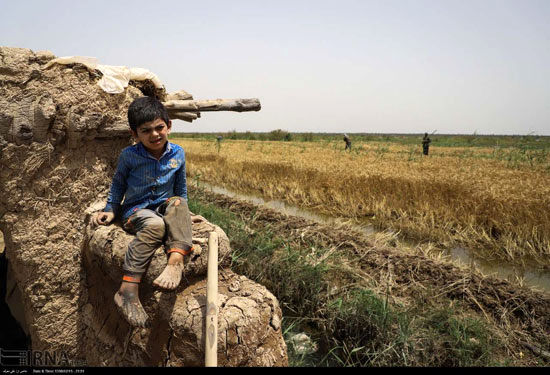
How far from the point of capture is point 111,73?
2.68 metres

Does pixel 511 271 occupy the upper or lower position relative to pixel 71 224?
lower

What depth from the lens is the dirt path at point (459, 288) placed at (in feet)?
10.6

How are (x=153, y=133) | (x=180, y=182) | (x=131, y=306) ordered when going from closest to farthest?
(x=131, y=306)
(x=153, y=133)
(x=180, y=182)

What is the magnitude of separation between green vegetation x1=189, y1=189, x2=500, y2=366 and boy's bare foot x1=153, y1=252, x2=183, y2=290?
121 cm

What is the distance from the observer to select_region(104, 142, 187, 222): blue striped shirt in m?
2.21

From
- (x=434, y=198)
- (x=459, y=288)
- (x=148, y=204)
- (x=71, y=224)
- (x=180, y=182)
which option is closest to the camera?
(x=148, y=204)

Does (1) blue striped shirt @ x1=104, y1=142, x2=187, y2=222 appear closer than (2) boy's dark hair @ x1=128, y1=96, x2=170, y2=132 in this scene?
No

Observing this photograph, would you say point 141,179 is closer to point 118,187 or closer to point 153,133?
point 118,187

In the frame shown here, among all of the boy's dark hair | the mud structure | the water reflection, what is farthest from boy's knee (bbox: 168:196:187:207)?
the water reflection

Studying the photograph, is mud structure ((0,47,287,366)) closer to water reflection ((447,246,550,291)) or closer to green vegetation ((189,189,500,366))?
green vegetation ((189,189,500,366))

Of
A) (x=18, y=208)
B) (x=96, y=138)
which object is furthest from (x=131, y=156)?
(x=18, y=208)

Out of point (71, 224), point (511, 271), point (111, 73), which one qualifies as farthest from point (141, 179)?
point (511, 271)

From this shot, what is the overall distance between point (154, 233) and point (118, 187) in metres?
0.58

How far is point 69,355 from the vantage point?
8.52 feet
